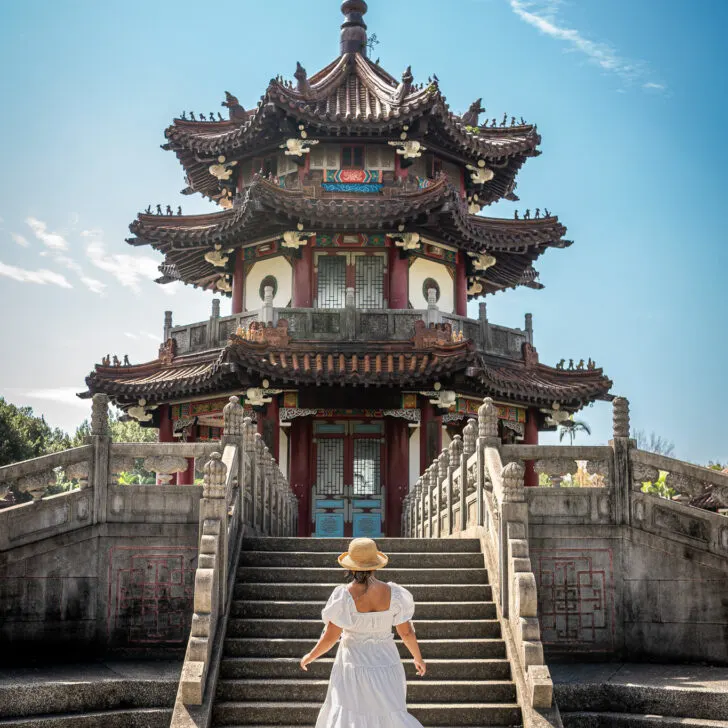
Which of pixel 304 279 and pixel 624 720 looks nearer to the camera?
pixel 624 720

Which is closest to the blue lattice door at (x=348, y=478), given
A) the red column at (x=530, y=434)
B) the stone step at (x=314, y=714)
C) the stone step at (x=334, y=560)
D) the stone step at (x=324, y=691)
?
the red column at (x=530, y=434)

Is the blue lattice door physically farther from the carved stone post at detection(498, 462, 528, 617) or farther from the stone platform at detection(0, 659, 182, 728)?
the carved stone post at detection(498, 462, 528, 617)

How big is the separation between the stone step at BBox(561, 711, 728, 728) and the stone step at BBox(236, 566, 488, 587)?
1858mm

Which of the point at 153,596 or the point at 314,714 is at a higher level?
the point at 153,596

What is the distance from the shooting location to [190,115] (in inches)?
946

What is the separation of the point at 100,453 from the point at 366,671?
7.07 meters

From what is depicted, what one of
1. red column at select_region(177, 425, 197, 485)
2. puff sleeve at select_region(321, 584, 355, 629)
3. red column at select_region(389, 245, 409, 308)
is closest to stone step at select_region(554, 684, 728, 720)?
puff sleeve at select_region(321, 584, 355, 629)

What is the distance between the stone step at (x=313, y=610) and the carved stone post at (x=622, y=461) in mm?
2990

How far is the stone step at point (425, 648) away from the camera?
10.6 metres

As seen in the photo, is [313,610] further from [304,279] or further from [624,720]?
[304,279]

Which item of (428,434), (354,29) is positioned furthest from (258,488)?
(354,29)

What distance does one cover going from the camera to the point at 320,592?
1165 centimetres

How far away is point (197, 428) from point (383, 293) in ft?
17.3

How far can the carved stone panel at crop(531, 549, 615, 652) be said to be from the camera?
13086mm
